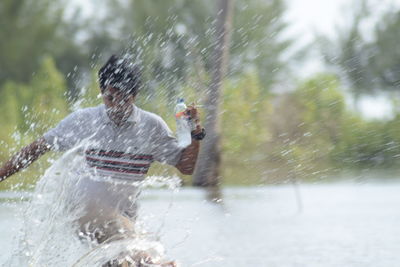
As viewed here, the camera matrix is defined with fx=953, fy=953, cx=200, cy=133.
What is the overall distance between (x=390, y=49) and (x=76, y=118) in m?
43.1

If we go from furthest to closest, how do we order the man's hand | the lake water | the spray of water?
the lake water → the spray of water → the man's hand

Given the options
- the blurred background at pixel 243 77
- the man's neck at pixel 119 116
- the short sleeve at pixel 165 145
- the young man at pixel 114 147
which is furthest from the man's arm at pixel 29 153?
the blurred background at pixel 243 77

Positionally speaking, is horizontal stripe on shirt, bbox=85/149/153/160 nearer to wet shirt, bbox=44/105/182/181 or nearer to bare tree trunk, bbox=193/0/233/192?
wet shirt, bbox=44/105/182/181

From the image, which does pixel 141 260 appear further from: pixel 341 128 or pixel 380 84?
pixel 380 84

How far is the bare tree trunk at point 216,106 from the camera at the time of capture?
2175 cm

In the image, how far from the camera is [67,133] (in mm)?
6055

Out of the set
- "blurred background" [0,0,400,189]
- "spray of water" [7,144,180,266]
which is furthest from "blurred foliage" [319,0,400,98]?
"spray of water" [7,144,180,266]

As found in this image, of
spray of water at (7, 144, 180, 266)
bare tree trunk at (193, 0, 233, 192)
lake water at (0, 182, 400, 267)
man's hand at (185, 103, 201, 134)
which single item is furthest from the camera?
bare tree trunk at (193, 0, 233, 192)

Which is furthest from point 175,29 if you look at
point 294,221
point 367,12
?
point 294,221

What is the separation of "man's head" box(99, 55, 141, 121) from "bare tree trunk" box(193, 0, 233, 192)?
15741 millimetres

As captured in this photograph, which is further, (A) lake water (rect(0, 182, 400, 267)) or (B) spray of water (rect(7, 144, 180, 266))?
(A) lake water (rect(0, 182, 400, 267))

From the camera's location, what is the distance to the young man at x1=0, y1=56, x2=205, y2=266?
5891 mm

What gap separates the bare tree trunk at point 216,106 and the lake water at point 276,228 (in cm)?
235

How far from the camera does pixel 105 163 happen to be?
19.3 feet
